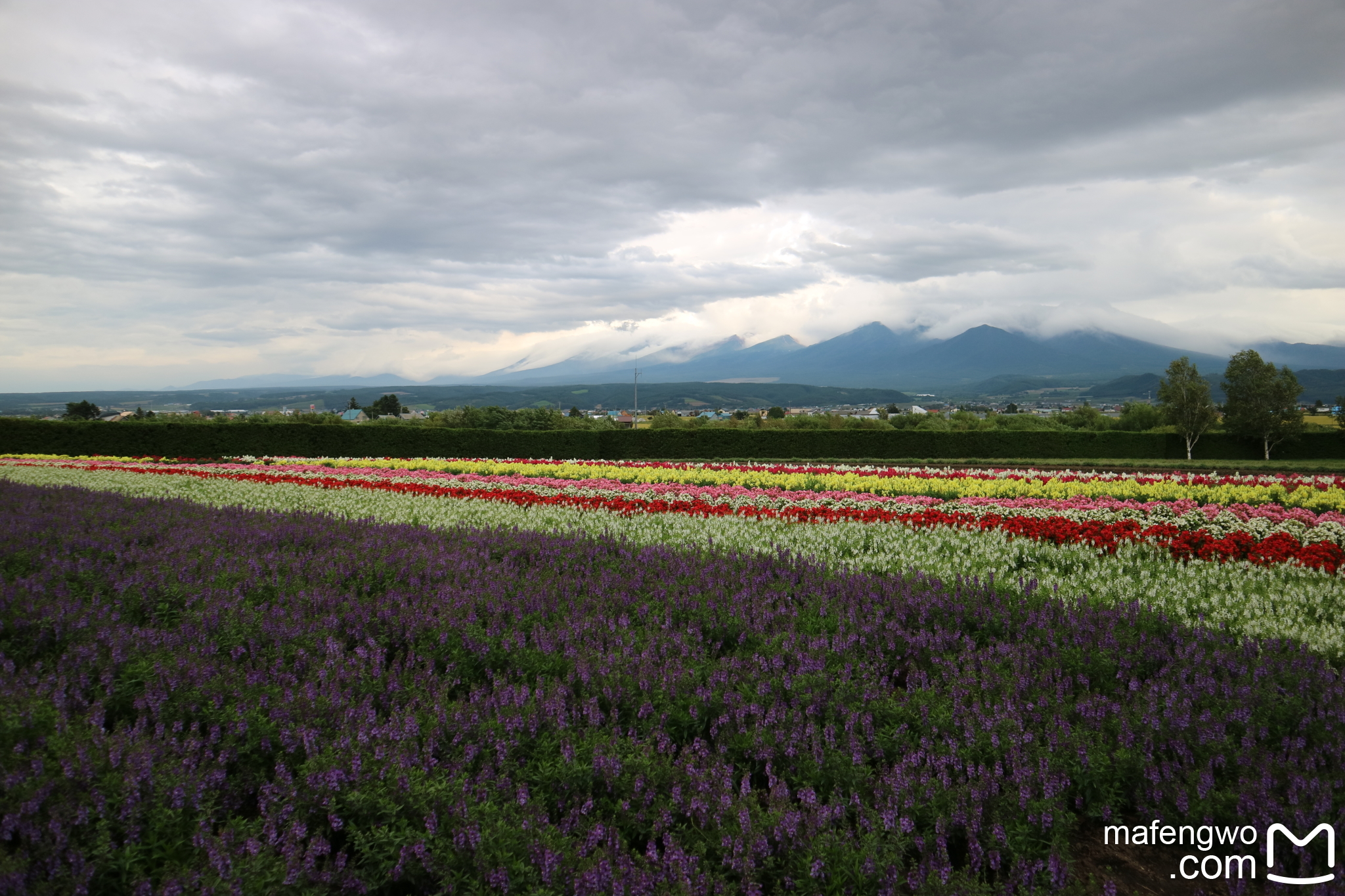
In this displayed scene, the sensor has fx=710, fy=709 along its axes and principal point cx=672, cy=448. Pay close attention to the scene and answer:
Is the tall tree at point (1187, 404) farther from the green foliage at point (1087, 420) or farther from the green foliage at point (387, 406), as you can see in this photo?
the green foliage at point (387, 406)

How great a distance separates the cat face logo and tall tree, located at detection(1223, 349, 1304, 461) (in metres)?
48.6

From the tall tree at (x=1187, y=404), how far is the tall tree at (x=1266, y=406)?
58.6 inches

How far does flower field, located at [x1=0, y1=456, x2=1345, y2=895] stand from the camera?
2629 millimetres

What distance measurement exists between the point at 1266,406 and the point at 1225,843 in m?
48.8

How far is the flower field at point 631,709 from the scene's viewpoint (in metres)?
2.63

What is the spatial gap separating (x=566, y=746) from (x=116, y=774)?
1733 millimetres

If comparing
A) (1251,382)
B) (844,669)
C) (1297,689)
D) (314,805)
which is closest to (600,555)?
(844,669)

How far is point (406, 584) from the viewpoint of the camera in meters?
6.05

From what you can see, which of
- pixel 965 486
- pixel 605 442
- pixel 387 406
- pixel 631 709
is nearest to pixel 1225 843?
pixel 631 709

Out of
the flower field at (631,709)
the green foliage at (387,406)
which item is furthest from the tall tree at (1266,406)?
the green foliage at (387,406)

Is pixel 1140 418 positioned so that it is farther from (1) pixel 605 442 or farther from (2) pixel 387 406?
(2) pixel 387 406

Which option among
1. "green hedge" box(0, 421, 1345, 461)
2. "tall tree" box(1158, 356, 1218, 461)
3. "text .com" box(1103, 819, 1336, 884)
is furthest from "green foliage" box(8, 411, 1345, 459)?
"text .com" box(1103, 819, 1336, 884)

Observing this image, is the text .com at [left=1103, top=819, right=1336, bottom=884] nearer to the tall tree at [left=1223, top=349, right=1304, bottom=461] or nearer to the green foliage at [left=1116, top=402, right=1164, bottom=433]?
the tall tree at [left=1223, top=349, right=1304, bottom=461]

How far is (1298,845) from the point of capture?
2.78 metres
